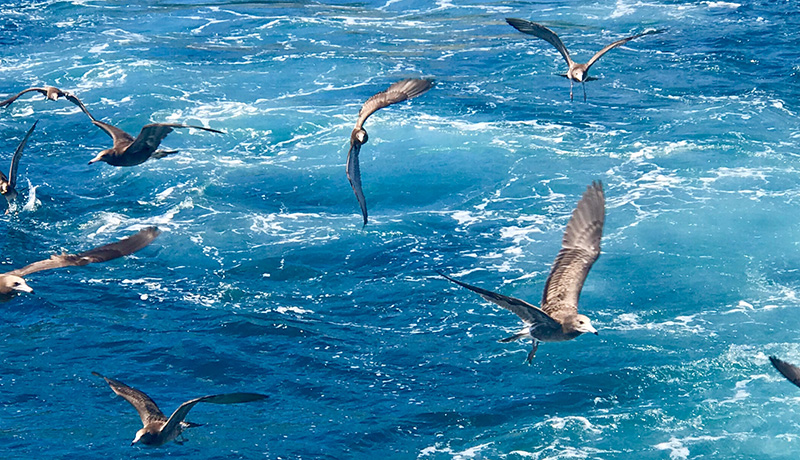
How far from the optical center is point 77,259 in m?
18.4

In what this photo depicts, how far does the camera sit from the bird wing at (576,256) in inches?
701

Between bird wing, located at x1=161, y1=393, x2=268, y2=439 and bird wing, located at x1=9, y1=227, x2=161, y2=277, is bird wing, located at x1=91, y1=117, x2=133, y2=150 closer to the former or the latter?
bird wing, located at x1=9, y1=227, x2=161, y2=277

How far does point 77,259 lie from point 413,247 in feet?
50.9

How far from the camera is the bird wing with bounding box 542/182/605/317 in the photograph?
701 inches

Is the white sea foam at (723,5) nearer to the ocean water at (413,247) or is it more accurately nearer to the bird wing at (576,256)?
the ocean water at (413,247)

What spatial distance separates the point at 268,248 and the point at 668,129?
745 inches

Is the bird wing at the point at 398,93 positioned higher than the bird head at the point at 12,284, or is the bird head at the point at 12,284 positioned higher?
the bird wing at the point at 398,93

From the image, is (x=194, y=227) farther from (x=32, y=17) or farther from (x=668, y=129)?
(x=32, y=17)

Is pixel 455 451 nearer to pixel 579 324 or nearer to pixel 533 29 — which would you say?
pixel 579 324

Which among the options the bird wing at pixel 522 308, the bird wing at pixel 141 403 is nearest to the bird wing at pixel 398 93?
the bird wing at pixel 522 308

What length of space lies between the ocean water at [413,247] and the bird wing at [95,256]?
534 centimetres

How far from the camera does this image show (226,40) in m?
58.3

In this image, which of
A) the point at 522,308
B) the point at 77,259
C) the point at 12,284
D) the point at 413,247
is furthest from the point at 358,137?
the point at 413,247

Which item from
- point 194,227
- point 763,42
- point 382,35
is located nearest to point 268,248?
point 194,227
